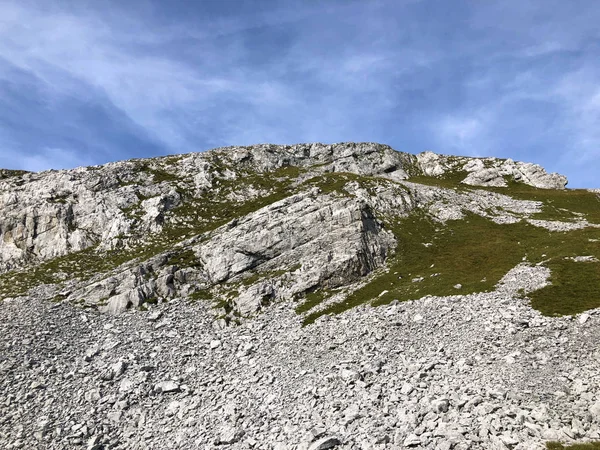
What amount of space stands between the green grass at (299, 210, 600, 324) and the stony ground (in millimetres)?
2394

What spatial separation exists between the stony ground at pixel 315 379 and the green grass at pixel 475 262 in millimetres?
2394

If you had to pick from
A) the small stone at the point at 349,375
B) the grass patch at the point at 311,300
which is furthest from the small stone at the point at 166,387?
the grass patch at the point at 311,300

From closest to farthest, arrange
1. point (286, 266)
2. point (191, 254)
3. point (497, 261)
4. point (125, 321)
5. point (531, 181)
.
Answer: point (125, 321), point (497, 261), point (286, 266), point (191, 254), point (531, 181)

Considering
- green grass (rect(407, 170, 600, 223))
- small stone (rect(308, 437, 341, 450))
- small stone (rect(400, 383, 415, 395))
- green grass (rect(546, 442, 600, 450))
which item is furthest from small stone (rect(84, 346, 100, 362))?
green grass (rect(407, 170, 600, 223))

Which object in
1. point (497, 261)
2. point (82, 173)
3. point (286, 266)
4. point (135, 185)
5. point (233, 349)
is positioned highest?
point (82, 173)

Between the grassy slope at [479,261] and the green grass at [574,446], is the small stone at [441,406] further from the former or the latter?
the grassy slope at [479,261]

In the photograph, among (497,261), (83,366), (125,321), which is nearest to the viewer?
(83,366)

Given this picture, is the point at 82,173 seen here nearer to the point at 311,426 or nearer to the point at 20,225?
the point at 20,225

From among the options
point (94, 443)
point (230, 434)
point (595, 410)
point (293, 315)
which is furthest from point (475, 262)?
point (94, 443)

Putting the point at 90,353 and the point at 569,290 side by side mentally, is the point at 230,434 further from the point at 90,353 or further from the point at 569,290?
the point at 569,290

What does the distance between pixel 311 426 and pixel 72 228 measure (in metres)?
58.5

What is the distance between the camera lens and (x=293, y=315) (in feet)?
133

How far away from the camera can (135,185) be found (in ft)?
248

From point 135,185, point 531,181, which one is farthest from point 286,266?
point 531,181
